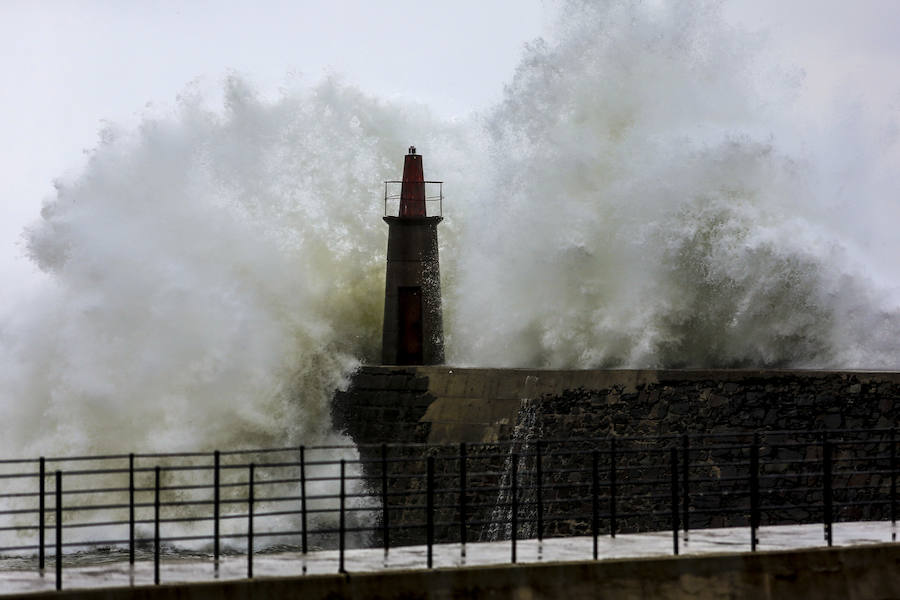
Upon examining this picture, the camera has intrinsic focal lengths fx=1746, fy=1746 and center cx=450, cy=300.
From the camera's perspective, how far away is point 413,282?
22672 mm

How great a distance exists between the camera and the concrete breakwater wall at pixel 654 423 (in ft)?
45.7

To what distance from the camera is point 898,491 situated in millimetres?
13102

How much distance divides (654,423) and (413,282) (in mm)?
7278

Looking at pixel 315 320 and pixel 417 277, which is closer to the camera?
pixel 417 277

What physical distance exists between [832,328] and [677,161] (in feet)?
10.5

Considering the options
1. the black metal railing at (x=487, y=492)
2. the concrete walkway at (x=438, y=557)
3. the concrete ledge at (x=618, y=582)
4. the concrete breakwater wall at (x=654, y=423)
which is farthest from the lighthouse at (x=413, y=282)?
the concrete ledge at (x=618, y=582)

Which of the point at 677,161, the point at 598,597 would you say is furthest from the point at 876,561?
the point at 677,161

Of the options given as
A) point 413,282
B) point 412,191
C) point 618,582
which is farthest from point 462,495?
point 412,191

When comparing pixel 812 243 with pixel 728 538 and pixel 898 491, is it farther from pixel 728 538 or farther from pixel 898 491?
pixel 728 538

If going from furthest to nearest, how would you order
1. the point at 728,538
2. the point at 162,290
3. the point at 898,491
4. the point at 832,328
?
1. the point at 162,290
2. the point at 832,328
3. the point at 898,491
4. the point at 728,538

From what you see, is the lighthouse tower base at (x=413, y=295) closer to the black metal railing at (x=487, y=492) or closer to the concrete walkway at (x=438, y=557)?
the black metal railing at (x=487, y=492)

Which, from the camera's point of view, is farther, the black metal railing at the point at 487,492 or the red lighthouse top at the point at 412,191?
the red lighthouse top at the point at 412,191

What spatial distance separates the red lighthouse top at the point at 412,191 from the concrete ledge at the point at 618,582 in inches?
519

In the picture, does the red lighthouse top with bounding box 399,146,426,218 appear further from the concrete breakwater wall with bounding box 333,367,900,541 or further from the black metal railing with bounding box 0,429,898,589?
the black metal railing with bounding box 0,429,898,589
